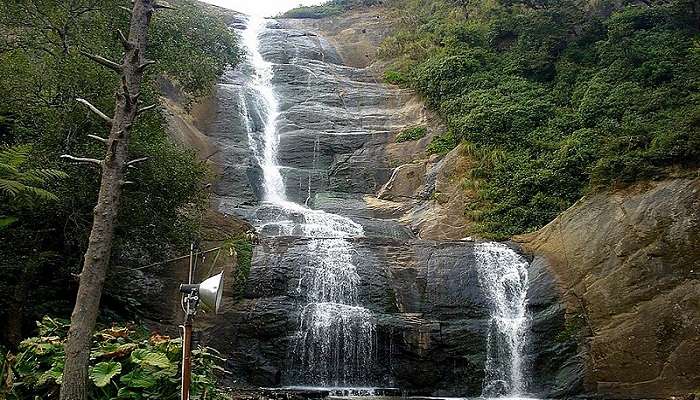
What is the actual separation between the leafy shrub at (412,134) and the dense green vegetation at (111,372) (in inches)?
679

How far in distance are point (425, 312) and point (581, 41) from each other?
14.3 metres

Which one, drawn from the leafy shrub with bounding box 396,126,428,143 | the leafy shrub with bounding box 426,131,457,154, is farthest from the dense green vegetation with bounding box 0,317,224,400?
the leafy shrub with bounding box 396,126,428,143

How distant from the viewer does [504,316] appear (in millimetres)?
13883

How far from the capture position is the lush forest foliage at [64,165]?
984 cm

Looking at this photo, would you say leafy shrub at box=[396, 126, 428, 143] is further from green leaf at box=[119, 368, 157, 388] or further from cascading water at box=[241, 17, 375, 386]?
green leaf at box=[119, 368, 157, 388]

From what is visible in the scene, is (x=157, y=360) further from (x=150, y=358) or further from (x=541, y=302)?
(x=541, y=302)

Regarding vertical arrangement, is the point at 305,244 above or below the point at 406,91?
below

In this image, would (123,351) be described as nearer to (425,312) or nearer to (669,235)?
(425,312)

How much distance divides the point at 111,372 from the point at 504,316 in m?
9.60

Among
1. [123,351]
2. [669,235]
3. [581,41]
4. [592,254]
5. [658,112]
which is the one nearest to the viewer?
[123,351]

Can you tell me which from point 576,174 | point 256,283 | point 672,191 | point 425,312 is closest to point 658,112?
point 576,174

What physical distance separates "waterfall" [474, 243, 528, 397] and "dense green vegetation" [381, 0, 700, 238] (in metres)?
2.23

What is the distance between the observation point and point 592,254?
14047mm

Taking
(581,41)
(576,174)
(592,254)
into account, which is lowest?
(592,254)
